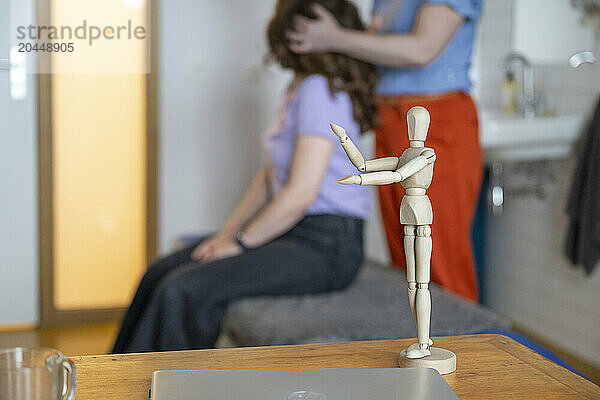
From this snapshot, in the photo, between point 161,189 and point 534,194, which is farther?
point 161,189

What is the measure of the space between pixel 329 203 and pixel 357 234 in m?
0.09

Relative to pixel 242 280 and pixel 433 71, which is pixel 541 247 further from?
pixel 242 280

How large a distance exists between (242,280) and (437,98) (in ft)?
2.21

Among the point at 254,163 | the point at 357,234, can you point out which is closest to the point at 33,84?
the point at 254,163

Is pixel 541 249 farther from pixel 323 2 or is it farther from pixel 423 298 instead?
pixel 423 298

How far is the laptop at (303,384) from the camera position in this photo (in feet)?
2.30

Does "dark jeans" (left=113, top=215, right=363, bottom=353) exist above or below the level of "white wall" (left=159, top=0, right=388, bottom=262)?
below

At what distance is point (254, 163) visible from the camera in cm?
292

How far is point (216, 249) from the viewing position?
5.90 ft

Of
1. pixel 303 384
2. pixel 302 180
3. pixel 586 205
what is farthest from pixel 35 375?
pixel 586 205

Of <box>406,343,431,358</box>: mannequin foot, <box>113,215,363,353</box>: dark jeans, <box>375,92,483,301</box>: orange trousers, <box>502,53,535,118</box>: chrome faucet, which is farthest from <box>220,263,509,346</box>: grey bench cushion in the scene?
<box>502,53,535,118</box>: chrome faucet

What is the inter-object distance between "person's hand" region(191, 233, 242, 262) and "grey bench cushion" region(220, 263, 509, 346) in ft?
0.53

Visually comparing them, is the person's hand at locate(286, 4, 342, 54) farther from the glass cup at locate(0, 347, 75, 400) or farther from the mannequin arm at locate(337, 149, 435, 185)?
the glass cup at locate(0, 347, 75, 400)

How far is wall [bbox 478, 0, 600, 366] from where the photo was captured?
2434 mm
